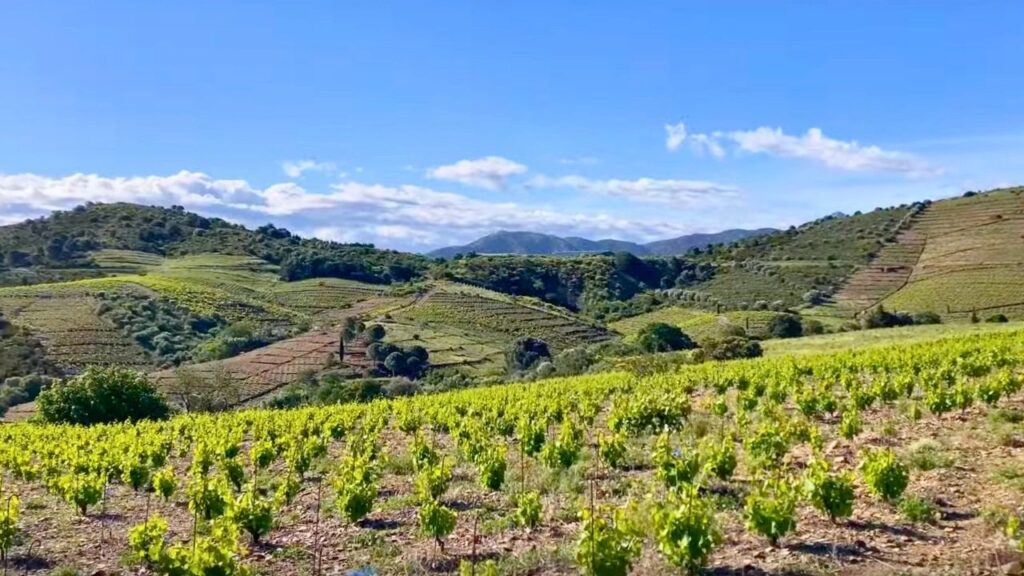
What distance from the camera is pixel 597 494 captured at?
14734 mm

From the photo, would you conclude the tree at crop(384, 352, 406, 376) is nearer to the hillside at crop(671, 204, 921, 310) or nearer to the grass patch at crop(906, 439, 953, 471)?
the hillside at crop(671, 204, 921, 310)

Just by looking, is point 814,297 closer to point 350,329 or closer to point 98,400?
point 350,329

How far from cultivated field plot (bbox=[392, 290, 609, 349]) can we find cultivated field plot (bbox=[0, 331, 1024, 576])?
62.6 metres

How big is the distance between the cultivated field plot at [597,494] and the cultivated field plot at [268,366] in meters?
39.2

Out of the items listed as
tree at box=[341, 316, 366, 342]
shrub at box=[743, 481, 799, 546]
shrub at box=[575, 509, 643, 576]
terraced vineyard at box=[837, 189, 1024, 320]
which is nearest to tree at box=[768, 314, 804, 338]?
terraced vineyard at box=[837, 189, 1024, 320]

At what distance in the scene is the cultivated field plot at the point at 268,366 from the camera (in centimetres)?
6360

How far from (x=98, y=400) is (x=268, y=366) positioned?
27647 millimetres

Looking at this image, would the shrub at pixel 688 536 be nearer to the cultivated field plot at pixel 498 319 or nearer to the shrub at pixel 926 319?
the shrub at pixel 926 319

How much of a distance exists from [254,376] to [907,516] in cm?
6163

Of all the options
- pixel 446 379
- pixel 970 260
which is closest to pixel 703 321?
pixel 970 260

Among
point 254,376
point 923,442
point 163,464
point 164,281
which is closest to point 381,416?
point 163,464

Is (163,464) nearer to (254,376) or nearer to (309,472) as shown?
(309,472)

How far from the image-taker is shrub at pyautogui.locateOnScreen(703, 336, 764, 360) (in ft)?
160

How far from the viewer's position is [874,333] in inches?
2098
